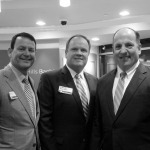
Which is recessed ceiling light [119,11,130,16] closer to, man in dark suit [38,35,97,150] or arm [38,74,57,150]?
man in dark suit [38,35,97,150]

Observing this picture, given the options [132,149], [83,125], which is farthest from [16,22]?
[132,149]

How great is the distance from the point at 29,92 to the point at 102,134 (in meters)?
0.88

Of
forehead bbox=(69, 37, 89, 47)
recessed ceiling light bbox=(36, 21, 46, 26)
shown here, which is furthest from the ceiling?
forehead bbox=(69, 37, 89, 47)

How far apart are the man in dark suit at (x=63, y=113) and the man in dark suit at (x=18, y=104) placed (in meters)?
0.12

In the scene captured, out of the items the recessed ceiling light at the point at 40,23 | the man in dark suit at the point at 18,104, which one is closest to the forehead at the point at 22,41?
Result: the man in dark suit at the point at 18,104

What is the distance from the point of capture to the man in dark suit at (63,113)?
226 cm

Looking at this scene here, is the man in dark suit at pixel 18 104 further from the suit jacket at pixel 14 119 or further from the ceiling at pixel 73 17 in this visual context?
the ceiling at pixel 73 17

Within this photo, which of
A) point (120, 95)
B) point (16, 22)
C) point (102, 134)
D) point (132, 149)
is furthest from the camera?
point (16, 22)

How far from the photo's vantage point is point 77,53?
241 cm

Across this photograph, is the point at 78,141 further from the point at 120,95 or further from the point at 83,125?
the point at 120,95

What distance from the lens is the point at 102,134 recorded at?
7.30ft

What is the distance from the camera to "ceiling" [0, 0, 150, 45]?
4820mm

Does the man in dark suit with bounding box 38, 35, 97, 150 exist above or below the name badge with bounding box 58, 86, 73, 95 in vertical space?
below

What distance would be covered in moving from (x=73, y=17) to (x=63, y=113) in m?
4.14
